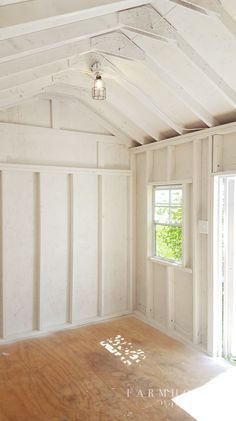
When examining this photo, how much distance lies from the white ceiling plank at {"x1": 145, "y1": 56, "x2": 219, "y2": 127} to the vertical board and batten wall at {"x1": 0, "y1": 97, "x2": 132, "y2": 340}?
6.04 feet

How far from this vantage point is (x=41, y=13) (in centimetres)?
152

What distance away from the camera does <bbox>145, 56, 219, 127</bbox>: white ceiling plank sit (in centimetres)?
331

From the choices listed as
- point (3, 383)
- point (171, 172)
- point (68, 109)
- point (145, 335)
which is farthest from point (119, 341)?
point (68, 109)

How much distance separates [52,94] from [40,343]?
3.62 metres

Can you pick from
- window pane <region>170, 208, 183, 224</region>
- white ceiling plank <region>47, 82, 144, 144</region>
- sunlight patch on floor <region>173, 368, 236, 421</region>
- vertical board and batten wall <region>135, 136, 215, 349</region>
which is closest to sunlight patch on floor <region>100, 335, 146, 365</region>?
vertical board and batten wall <region>135, 136, 215, 349</region>

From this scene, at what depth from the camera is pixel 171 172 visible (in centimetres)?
471

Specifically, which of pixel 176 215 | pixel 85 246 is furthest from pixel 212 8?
pixel 85 246

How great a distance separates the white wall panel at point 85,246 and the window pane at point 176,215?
1.25 m

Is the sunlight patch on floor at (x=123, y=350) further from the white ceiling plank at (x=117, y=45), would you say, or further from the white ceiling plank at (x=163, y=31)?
the white ceiling plank at (x=117, y=45)

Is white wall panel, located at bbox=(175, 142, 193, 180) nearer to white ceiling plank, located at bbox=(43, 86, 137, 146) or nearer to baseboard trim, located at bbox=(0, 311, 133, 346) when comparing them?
white ceiling plank, located at bbox=(43, 86, 137, 146)

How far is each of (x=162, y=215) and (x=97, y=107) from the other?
1999mm

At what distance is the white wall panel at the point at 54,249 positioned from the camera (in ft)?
15.4

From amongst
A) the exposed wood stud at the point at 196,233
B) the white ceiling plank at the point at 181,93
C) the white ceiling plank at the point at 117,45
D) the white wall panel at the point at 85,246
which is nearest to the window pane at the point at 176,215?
the exposed wood stud at the point at 196,233

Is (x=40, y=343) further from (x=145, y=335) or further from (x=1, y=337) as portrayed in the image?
(x=145, y=335)
